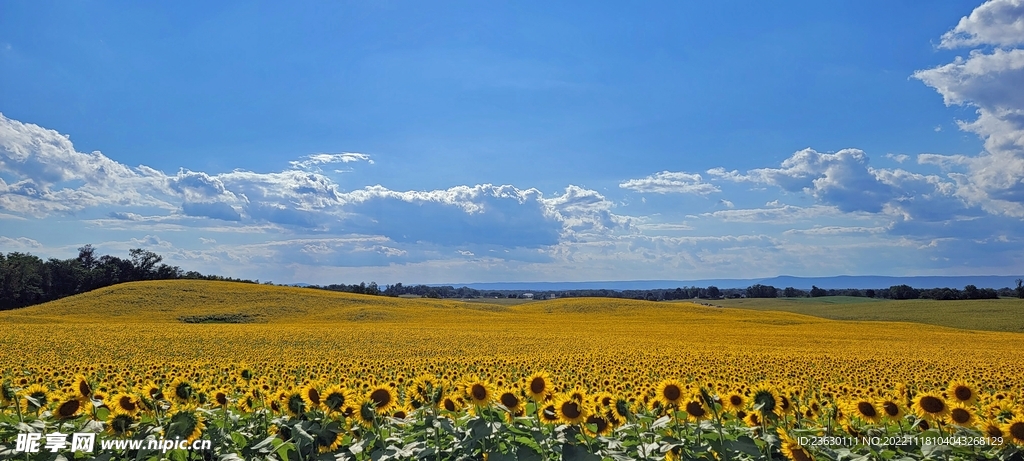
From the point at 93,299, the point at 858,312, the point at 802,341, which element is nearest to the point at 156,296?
the point at 93,299

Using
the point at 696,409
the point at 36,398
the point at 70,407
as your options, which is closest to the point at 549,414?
the point at 696,409

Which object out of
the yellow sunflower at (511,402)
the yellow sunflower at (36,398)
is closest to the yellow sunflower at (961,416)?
the yellow sunflower at (511,402)

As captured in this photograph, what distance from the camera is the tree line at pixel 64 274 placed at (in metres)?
84.4

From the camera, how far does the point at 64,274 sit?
94000mm

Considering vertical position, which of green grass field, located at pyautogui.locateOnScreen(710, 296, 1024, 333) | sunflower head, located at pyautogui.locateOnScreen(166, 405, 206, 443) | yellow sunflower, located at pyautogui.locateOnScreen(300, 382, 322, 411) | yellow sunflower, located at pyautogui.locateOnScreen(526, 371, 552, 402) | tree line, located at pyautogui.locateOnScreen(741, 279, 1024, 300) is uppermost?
tree line, located at pyautogui.locateOnScreen(741, 279, 1024, 300)

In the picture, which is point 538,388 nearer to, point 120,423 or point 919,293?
point 120,423

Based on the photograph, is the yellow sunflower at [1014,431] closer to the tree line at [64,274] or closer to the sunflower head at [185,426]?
the sunflower head at [185,426]

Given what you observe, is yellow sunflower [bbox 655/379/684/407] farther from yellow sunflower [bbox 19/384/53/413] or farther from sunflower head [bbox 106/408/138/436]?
yellow sunflower [bbox 19/384/53/413]

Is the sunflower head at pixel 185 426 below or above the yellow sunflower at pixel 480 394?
below

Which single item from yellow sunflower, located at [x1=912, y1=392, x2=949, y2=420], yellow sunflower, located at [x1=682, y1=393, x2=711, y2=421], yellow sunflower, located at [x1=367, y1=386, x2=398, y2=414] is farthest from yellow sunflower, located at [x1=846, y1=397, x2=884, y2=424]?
yellow sunflower, located at [x1=367, y1=386, x2=398, y2=414]

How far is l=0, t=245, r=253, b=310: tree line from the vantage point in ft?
277

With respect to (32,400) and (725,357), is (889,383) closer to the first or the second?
(725,357)

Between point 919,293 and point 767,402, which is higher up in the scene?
point 919,293

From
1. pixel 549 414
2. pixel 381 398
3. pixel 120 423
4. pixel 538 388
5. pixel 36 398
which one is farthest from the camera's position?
pixel 36 398
